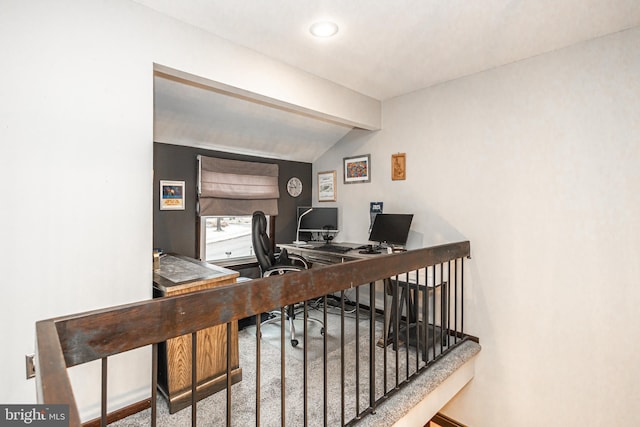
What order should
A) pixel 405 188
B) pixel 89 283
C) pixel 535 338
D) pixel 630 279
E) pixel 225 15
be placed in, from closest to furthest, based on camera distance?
pixel 89 283 → pixel 225 15 → pixel 630 279 → pixel 535 338 → pixel 405 188

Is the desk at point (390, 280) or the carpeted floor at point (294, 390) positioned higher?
the desk at point (390, 280)

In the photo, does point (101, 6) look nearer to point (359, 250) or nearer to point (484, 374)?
point (359, 250)

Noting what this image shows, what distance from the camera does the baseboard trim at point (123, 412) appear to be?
5.49ft

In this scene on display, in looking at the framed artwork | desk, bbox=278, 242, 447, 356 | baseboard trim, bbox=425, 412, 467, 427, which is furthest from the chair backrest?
baseboard trim, bbox=425, 412, 467, 427

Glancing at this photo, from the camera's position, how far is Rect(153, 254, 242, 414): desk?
188 centimetres

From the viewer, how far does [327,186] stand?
4172mm

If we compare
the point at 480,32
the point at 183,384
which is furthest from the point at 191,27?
the point at 183,384

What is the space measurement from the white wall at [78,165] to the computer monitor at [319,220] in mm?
2382

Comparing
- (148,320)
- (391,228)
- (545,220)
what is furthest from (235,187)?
(545,220)

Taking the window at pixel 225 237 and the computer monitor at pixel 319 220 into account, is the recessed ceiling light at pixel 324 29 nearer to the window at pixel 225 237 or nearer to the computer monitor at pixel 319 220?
the computer monitor at pixel 319 220

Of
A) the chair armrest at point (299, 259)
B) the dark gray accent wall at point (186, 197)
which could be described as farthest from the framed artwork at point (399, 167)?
the dark gray accent wall at point (186, 197)

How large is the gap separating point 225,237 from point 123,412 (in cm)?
222

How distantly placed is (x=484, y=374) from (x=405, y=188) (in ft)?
5.96

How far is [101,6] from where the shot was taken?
169 cm
